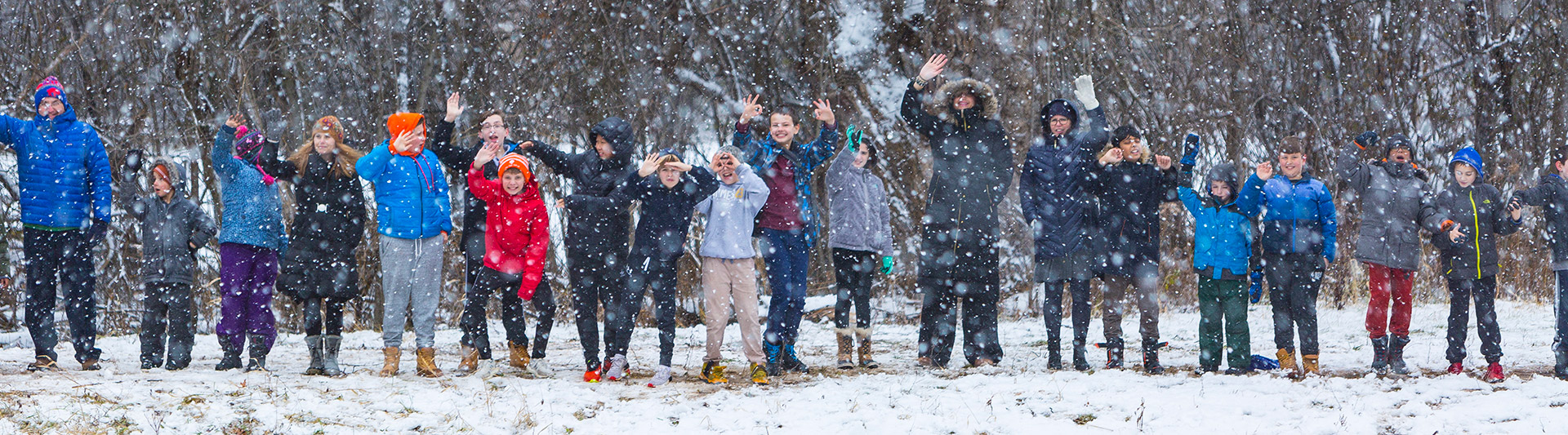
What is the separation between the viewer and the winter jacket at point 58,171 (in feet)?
19.2

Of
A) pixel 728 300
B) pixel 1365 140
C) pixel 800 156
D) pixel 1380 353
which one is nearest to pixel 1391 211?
pixel 1365 140

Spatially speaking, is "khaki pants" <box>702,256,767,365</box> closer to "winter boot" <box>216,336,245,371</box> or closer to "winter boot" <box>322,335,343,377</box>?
"winter boot" <box>322,335,343,377</box>

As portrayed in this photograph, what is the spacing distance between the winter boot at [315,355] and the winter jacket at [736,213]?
6.59ft

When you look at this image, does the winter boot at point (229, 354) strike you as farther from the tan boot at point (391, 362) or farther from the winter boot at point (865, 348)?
the winter boot at point (865, 348)

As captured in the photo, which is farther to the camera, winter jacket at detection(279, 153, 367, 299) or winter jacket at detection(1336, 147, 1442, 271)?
winter jacket at detection(1336, 147, 1442, 271)

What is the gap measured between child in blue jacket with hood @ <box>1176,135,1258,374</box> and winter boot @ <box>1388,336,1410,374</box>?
76cm

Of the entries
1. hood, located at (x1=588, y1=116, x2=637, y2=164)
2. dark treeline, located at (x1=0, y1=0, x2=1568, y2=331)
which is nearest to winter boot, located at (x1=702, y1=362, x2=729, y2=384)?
hood, located at (x1=588, y1=116, x2=637, y2=164)

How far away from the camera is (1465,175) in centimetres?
593

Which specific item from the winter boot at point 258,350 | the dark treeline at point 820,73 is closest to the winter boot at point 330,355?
the winter boot at point 258,350

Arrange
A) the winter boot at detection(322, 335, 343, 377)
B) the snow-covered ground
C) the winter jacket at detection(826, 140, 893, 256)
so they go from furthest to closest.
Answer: the winter jacket at detection(826, 140, 893, 256) → the winter boot at detection(322, 335, 343, 377) → the snow-covered ground

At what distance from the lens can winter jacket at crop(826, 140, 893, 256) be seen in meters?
6.14

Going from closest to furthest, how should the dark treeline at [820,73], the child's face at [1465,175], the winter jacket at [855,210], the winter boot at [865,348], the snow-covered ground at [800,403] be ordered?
the snow-covered ground at [800,403] < the child's face at [1465,175] < the winter jacket at [855,210] < the winter boot at [865,348] < the dark treeline at [820,73]

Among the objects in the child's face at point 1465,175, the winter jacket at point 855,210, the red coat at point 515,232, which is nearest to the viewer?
the red coat at point 515,232

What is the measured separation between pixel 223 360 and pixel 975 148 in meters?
4.07
